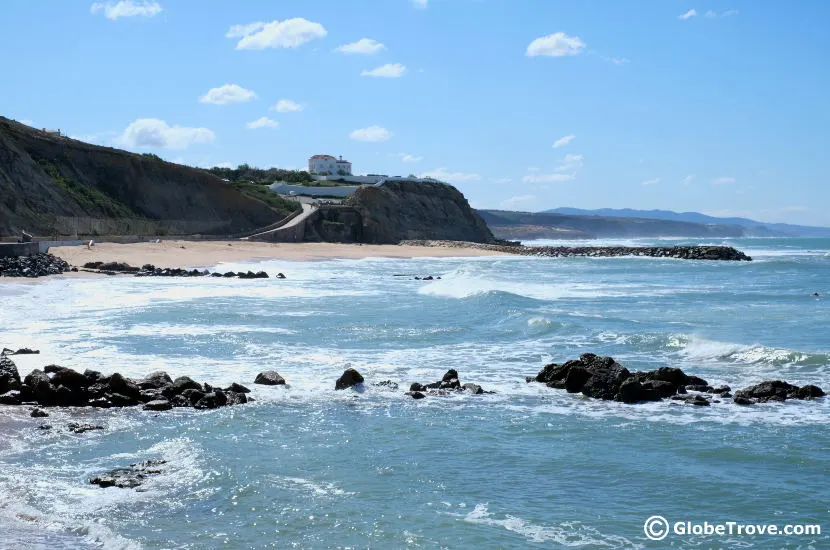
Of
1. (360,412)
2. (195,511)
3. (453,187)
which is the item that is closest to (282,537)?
(195,511)

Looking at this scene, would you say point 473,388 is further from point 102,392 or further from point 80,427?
point 80,427

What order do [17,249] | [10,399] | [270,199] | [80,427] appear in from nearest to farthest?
[80,427] → [10,399] → [17,249] → [270,199]

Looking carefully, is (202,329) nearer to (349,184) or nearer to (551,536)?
(551,536)

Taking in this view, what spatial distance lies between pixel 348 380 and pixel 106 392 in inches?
139

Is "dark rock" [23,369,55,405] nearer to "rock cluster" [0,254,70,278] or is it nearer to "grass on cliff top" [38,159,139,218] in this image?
"rock cluster" [0,254,70,278]

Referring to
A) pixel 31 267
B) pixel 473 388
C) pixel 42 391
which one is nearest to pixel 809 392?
pixel 473 388

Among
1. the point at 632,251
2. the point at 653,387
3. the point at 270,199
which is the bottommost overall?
the point at 653,387

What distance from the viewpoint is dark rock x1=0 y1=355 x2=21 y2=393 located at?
40.0 feet

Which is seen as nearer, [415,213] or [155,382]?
[155,382]

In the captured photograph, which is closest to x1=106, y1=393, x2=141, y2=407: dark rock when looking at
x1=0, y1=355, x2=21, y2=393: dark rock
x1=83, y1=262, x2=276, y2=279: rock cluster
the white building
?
x1=0, y1=355, x2=21, y2=393: dark rock

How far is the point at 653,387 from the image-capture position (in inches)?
508

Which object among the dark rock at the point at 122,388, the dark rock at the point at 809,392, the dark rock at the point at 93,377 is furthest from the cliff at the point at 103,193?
the dark rock at the point at 809,392

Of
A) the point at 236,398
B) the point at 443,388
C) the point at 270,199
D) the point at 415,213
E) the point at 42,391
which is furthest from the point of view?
the point at 415,213

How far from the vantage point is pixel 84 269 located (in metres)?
37.8
